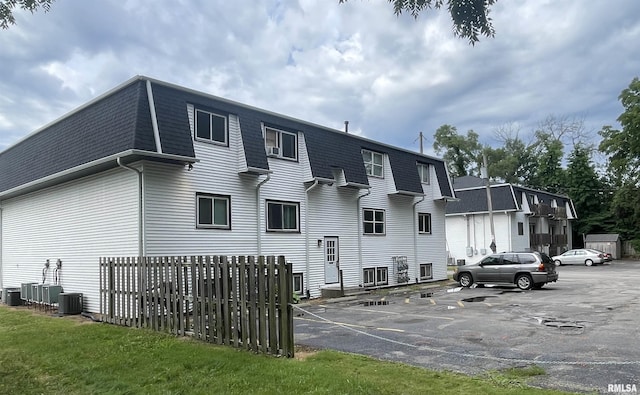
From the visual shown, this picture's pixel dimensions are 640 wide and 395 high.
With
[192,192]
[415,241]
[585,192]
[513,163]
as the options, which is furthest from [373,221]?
[513,163]

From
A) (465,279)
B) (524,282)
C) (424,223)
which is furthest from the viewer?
(424,223)

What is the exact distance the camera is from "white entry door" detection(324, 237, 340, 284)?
19038 millimetres

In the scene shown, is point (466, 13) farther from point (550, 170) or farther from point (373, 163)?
point (550, 170)

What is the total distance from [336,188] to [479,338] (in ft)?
36.7

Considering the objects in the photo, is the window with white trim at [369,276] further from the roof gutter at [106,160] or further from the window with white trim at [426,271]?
the roof gutter at [106,160]

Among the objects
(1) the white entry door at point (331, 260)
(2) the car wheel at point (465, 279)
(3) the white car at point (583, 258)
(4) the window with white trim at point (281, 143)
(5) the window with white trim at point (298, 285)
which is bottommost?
(3) the white car at point (583, 258)

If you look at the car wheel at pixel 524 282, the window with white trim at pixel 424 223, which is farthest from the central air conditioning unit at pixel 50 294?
the car wheel at pixel 524 282

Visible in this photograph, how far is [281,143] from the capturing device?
58.0 feet

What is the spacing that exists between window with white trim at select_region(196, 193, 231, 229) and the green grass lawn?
6.05 metres

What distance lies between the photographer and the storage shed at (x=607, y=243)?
47375 mm

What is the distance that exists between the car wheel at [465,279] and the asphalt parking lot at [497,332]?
380 centimetres

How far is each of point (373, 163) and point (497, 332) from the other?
42.9 feet

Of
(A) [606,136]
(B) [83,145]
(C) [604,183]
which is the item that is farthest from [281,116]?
(C) [604,183]

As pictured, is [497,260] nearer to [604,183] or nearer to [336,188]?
[336,188]
